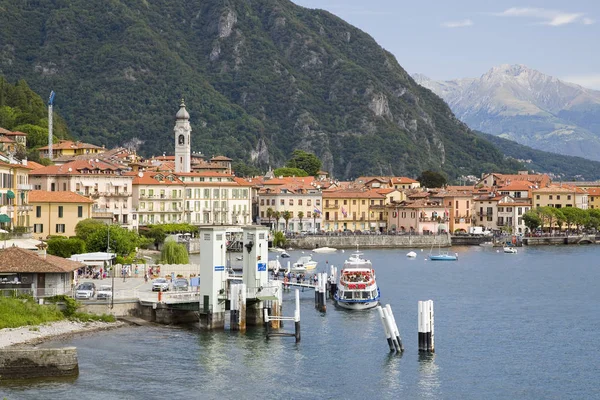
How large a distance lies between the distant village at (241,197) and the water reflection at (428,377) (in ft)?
159

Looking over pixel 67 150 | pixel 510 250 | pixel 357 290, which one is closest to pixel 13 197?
pixel 357 290

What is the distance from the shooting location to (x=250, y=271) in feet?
208

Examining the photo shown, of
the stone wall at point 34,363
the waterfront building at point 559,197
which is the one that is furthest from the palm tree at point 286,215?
the stone wall at point 34,363

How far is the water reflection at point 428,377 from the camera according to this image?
50.4m

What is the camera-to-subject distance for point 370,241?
497 feet

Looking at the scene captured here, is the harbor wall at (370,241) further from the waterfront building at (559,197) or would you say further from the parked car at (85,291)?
the parked car at (85,291)

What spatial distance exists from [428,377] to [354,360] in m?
5.12

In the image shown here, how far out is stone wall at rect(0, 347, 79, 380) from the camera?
49156 mm

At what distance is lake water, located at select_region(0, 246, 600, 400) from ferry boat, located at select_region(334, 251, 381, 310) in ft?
3.36

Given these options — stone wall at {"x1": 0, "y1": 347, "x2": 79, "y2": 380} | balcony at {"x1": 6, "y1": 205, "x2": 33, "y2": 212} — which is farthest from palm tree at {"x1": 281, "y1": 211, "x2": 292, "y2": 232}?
stone wall at {"x1": 0, "y1": 347, "x2": 79, "y2": 380}

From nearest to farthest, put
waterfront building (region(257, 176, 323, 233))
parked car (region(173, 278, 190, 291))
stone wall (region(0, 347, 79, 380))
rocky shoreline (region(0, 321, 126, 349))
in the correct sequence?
stone wall (region(0, 347, 79, 380)), rocky shoreline (region(0, 321, 126, 349)), parked car (region(173, 278, 190, 291)), waterfront building (region(257, 176, 323, 233))

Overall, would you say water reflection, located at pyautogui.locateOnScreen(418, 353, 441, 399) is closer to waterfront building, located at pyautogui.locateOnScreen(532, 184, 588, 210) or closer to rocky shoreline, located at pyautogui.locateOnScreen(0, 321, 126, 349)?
rocky shoreline, located at pyautogui.locateOnScreen(0, 321, 126, 349)

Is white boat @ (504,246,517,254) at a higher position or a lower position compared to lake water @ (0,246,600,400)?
higher

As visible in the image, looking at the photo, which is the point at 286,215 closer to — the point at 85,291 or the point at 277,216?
the point at 277,216
